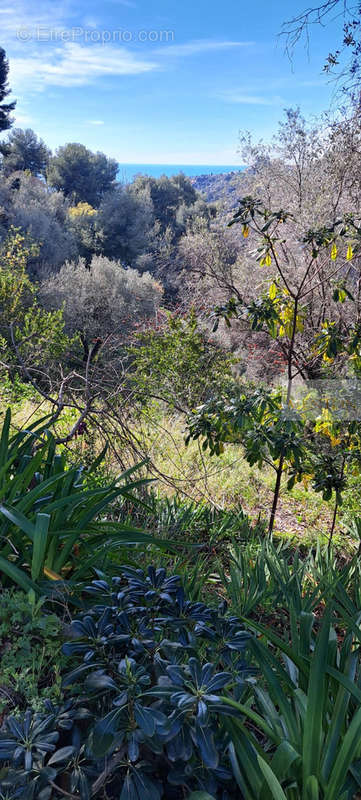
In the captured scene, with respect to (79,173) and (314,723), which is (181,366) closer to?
(314,723)

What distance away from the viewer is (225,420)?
3.42 metres

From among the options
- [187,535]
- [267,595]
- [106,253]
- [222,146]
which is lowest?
[187,535]

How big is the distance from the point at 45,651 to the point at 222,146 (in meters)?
12.6

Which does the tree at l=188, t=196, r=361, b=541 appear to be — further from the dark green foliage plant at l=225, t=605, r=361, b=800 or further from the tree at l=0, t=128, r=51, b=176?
the tree at l=0, t=128, r=51, b=176

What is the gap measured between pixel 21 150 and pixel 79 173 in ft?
9.58

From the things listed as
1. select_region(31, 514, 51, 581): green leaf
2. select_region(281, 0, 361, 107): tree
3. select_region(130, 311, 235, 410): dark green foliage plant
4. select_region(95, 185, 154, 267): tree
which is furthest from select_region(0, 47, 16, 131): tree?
select_region(31, 514, 51, 581): green leaf

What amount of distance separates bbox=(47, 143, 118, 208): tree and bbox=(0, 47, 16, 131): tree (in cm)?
254

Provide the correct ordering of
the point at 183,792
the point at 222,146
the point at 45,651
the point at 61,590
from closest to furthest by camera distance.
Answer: the point at 183,792, the point at 45,651, the point at 61,590, the point at 222,146

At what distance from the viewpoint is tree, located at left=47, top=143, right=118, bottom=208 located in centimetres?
2438

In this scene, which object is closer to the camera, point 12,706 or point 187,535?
point 12,706

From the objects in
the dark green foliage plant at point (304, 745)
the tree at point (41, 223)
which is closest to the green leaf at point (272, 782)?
the dark green foliage plant at point (304, 745)

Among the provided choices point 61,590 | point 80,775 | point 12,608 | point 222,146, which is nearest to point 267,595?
point 61,590

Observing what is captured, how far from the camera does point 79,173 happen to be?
24.8 meters

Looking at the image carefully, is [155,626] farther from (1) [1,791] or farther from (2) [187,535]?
(2) [187,535]
